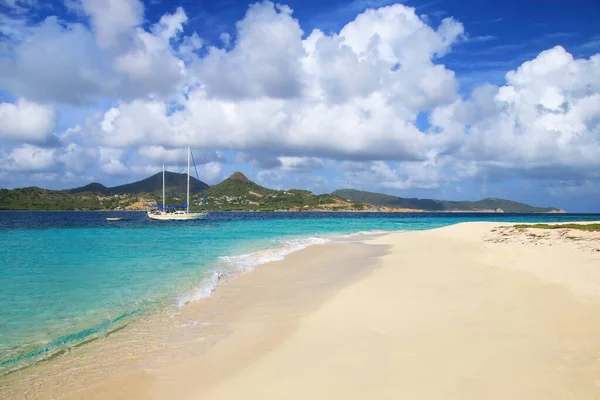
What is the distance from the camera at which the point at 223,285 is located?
1378 cm

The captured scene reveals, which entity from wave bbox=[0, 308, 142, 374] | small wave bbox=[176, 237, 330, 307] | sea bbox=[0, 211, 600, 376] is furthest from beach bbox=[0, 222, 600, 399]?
sea bbox=[0, 211, 600, 376]

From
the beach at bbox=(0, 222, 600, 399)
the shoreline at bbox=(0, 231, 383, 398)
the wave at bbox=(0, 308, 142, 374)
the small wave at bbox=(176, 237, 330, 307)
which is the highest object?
the beach at bbox=(0, 222, 600, 399)

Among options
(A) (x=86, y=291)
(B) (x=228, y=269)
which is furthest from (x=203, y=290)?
(B) (x=228, y=269)

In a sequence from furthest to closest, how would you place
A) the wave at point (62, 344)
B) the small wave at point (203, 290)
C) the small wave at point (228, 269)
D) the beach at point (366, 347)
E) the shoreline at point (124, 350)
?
the small wave at point (228, 269)
the small wave at point (203, 290)
the wave at point (62, 344)
the shoreline at point (124, 350)
the beach at point (366, 347)

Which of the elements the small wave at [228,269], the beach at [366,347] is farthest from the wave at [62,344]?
the small wave at [228,269]

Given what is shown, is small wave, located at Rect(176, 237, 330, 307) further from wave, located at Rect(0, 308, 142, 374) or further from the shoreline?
wave, located at Rect(0, 308, 142, 374)

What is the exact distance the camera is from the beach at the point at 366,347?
17.0 feet

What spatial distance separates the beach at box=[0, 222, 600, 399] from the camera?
5.19 meters

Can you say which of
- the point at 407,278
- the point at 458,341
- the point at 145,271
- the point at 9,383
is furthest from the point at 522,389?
the point at 145,271

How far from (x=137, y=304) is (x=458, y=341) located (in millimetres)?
8963

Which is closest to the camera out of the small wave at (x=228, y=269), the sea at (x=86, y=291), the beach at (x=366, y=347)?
the beach at (x=366, y=347)

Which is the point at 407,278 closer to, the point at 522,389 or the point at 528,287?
the point at 528,287

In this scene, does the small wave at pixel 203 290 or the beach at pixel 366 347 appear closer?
the beach at pixel 366 347

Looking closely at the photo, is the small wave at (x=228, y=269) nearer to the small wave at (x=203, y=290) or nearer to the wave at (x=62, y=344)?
the small wave at (x=203, y=290)
